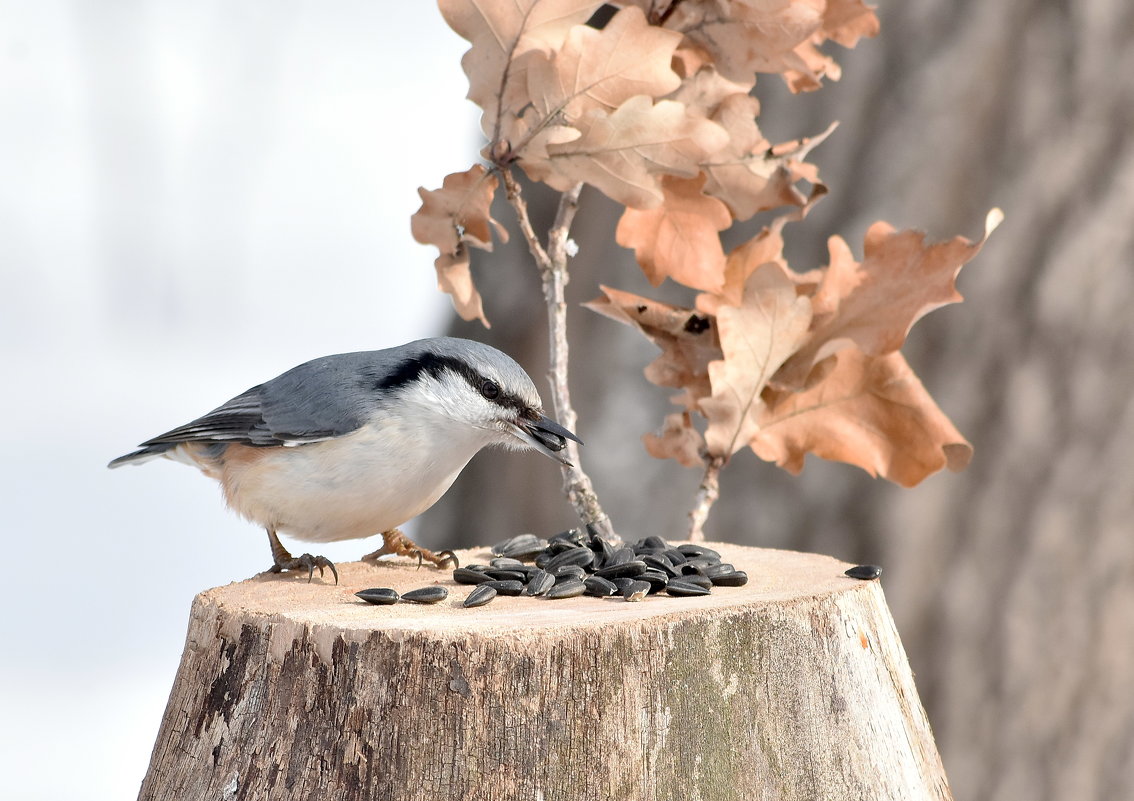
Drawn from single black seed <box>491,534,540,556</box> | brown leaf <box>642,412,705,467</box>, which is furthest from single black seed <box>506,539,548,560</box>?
brown leaf <box>642,412,705,467</box>

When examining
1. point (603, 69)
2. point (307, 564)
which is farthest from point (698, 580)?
point (603, 69)

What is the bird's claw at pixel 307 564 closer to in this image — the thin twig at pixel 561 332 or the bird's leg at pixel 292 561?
the bird's leg at pixel 292 561

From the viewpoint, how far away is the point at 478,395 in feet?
6.68

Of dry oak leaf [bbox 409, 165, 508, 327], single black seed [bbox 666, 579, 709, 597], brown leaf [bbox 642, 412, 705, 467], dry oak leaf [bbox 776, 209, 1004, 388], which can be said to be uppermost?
dry oak leaf [bbox 409, 165, 508, 327]

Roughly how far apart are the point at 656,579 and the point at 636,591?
0.08 meters

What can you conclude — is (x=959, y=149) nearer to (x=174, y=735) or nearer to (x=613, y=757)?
(x=613, y=757)

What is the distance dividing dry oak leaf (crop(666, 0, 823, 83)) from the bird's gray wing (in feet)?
2.93

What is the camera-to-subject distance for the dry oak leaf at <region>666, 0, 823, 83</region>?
2.10 meters

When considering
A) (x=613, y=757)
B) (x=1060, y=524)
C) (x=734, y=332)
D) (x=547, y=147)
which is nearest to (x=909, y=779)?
(x=613, y=757)

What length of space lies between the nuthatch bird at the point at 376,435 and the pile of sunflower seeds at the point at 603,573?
0.19 meters

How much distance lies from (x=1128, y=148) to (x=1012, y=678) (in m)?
1.39

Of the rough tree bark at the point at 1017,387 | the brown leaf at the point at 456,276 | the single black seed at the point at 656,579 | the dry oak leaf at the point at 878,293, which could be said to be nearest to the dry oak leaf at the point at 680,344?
the dry oak leaf at the point at 878,293

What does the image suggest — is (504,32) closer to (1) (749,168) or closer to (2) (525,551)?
(1) (749,168)

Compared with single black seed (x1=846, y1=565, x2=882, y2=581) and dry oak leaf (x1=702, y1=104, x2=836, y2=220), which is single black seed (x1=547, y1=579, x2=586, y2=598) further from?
dry oak leaf (x1=702, y1=104, x2=836, y2=220)
